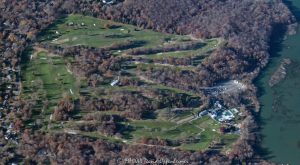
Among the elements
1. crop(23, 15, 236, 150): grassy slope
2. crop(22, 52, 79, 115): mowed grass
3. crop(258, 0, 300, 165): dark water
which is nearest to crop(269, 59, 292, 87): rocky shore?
crop(258, 0, 300, 165): dark water

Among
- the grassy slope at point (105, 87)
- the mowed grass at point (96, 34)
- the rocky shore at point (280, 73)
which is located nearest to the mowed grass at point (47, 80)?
the grassy slope at point (105, 87)

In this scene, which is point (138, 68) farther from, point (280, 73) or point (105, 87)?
point (280, 73)

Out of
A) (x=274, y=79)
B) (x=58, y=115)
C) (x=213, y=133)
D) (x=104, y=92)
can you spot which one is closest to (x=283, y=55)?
(x=274, y=79)

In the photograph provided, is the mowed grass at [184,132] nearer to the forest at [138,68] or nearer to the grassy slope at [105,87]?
the grassy slope at [105,87]

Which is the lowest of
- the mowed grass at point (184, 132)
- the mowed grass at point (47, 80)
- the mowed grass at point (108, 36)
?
the mowed grass at point (184, 132)

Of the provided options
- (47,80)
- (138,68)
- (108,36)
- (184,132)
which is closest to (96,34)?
(108,36)

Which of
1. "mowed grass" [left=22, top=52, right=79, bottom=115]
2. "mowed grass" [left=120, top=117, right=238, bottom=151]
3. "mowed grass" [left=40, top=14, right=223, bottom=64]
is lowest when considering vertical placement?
"mowed grass" [left=120, top=117, right=238, bottom=151]

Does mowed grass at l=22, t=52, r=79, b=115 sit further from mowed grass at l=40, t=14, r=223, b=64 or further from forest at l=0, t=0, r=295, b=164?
mowed grass at l=40, t=14, r=223, b=64

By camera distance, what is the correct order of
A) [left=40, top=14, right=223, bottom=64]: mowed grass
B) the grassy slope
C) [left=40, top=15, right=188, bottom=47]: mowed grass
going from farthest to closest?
1. [left=40, top=15, right=188, bottom=47]: mowed grass
2. [left=40, top=14, right=223, bottom=64]: mowed grass
3. the grassy slope
